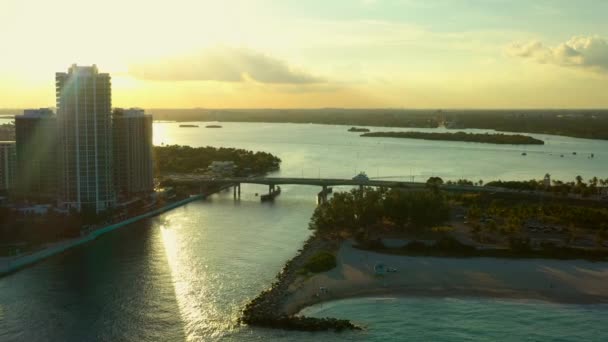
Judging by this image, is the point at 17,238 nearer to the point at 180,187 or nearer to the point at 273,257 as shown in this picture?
the point at 273,257

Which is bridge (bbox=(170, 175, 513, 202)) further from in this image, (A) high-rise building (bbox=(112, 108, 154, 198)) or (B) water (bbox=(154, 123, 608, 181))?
(B) water (bbox=(154, 123, 608, 181))

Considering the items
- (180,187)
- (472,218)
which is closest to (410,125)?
(180,187)

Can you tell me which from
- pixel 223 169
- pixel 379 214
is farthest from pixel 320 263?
pixel 223 169

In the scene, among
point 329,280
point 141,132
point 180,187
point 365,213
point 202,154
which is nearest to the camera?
point 329,280

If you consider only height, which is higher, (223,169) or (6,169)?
(6,169)

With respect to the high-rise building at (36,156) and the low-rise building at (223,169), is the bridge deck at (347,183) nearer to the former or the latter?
the low-rise building at (223,169)

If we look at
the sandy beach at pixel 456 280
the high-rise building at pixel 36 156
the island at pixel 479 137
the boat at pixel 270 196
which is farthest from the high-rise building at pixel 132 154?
the island at pixel 479 137

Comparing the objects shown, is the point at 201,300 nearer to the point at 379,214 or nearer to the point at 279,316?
the point at 279,316
